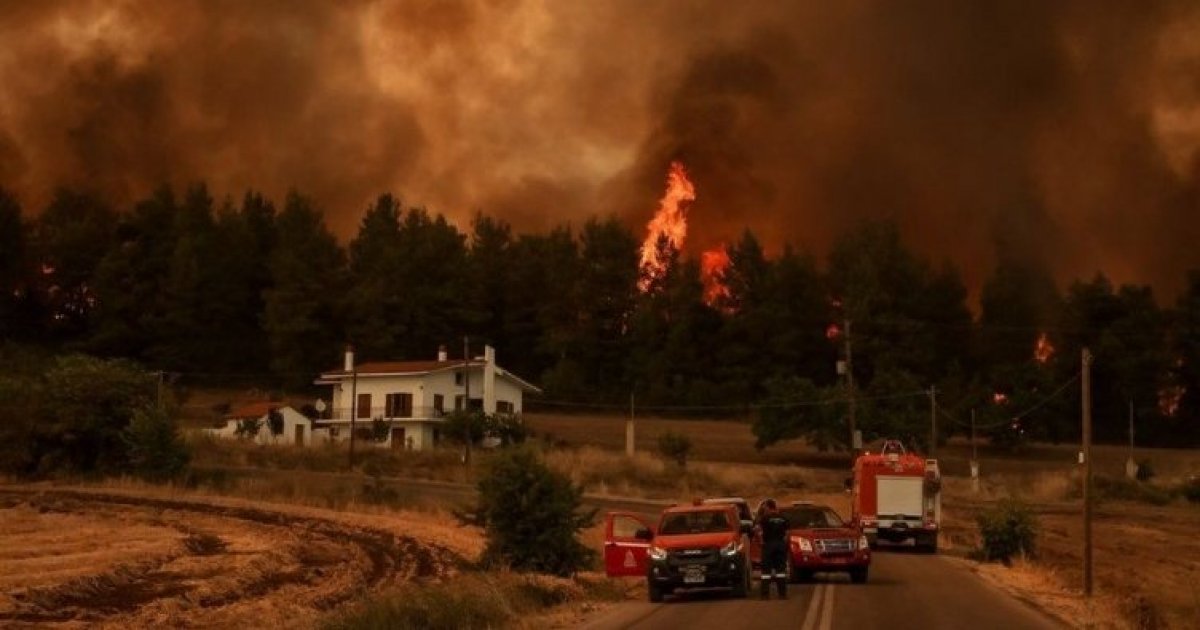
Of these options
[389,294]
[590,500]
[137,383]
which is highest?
[389,294]

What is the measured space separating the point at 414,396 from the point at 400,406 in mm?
1436

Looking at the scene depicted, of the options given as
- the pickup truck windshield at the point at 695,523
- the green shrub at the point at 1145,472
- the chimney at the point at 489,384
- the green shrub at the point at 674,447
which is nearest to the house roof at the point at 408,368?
the chimney at the point at 489,384

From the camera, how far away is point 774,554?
2862 cm

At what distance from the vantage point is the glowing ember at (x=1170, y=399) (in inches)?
4825

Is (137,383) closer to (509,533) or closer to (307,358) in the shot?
(509,533)

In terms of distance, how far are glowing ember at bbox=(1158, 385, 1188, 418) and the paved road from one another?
9843 centimetres

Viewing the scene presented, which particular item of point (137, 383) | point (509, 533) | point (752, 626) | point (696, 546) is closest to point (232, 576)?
point (509, 533)

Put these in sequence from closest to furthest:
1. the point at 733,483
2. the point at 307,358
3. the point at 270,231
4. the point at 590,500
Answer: the point at 590,500 < the point at 733,483 < the point at 307,358 < the point at 270,231

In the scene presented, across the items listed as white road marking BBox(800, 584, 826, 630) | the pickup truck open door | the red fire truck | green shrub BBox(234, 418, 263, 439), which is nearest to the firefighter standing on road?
white road marking BBox(800, 584, 826, 630)

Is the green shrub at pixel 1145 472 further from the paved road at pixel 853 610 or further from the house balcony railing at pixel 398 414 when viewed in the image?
the paved road at pixel 853 610

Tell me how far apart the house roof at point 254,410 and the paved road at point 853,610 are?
7379 cm

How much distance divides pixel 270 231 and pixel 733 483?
3472 inches

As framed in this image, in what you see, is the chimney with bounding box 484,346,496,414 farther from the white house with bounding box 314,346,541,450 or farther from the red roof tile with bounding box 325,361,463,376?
the red roof tile with bounding box 325,361,463,376

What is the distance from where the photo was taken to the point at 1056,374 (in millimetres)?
120438
